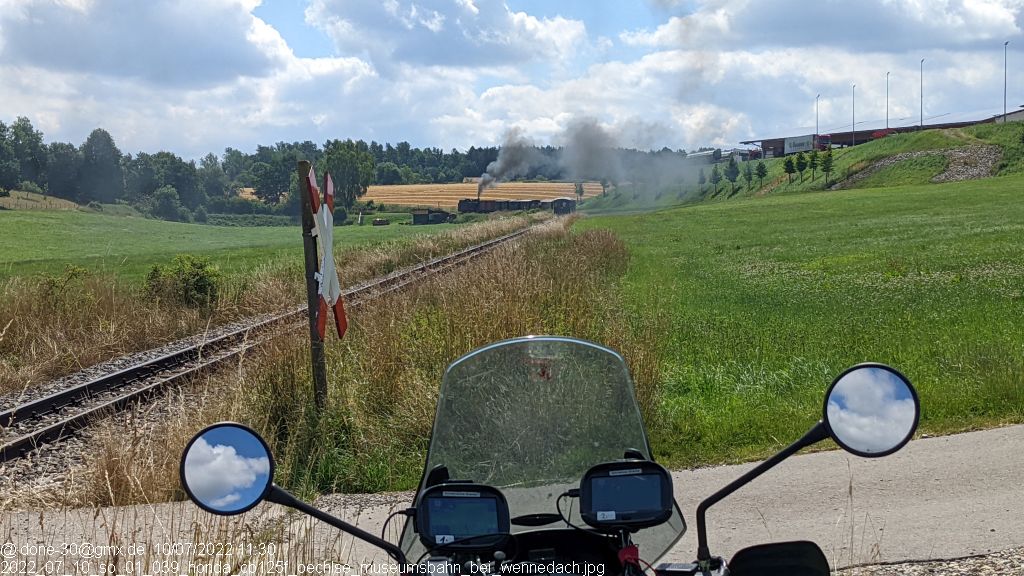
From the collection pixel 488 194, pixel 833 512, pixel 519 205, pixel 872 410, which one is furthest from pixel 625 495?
pixel 488 194

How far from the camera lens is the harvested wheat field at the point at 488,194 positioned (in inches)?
4245

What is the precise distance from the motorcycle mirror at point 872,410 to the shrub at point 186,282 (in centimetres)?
1712

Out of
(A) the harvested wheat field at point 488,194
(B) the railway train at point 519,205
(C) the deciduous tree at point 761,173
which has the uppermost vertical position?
(C) the deciduous tree at point 761,173

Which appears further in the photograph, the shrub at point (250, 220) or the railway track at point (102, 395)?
the shrub at point (250, 220)

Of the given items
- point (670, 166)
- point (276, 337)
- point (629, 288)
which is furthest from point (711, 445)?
point (670, 166)

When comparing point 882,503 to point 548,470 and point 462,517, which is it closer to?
point 548,470

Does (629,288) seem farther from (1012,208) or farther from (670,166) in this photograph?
(670,166)

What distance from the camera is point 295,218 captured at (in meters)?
112

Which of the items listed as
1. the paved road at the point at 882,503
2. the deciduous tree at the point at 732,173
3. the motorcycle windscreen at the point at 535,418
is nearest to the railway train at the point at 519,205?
the deciduous tree at the point at 732,173

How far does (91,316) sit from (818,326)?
11.2 meters

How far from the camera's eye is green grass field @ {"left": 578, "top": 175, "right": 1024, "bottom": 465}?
8.00 m

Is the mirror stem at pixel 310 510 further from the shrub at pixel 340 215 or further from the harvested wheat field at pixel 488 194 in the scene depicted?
the shrub at pixel 340 215

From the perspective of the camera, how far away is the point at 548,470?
2.96 m

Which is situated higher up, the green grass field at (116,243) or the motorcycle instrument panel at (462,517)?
the motorcycle instrument panel at (462,517)
